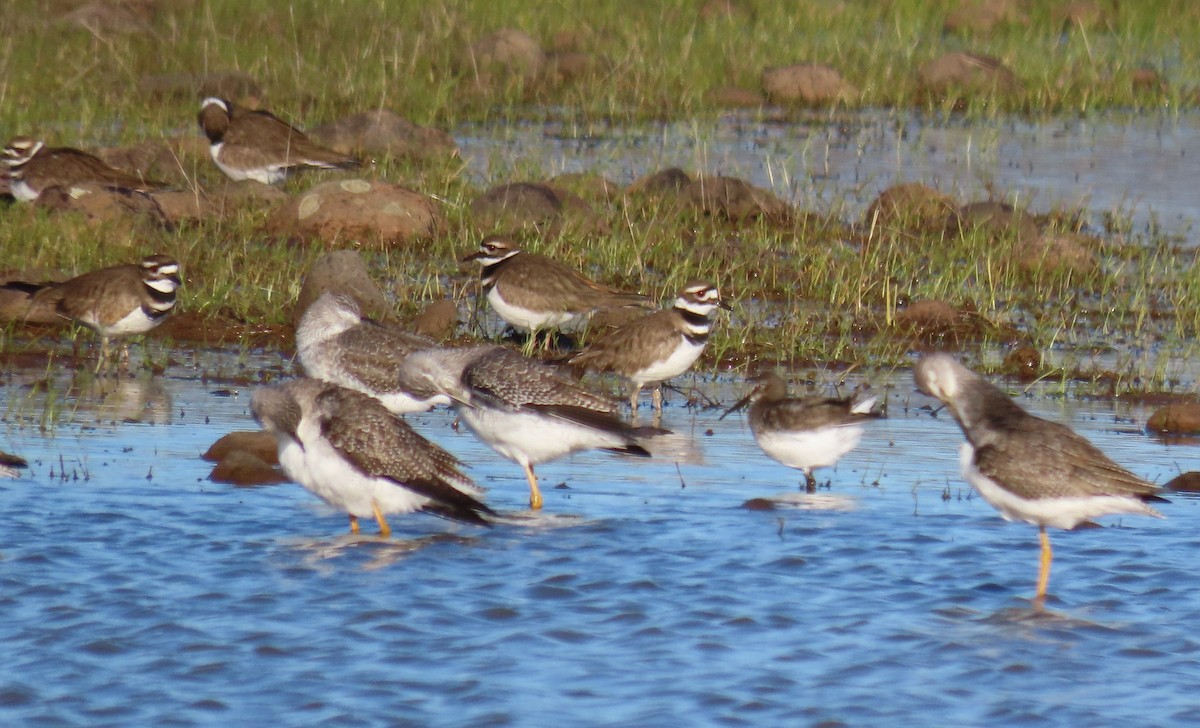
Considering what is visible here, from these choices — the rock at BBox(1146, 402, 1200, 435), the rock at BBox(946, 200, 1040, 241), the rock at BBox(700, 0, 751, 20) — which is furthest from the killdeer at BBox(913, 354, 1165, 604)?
the rock at BBox(700, 0, 751, 20)

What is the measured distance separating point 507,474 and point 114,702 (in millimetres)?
3905

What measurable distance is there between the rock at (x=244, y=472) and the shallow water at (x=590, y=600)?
0.33ft

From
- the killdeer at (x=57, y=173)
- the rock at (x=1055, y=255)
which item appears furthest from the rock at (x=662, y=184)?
the killdeer at (x=57, y=173)

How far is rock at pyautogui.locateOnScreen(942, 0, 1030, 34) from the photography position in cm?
2708

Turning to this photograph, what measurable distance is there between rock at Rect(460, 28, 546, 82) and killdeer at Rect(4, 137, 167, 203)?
303 inches

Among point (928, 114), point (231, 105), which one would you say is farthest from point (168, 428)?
point (928, 114)

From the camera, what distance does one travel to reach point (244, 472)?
9227 mm

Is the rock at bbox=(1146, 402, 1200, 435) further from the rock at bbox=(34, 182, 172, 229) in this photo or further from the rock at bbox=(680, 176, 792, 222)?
the rock at bbox=(34, 182, 172, 229)

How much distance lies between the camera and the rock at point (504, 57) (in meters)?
22.1

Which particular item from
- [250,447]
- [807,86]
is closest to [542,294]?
[250,447]

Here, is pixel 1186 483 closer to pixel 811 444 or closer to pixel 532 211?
pixel 811 444

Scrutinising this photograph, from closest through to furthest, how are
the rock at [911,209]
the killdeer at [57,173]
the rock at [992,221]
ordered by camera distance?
the killdeer at [57,173] < the rock at [992,221] < the rock at [911,209]

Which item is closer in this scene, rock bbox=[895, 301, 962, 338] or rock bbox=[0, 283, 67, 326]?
rock bbox=[0, 283, 67, 326]

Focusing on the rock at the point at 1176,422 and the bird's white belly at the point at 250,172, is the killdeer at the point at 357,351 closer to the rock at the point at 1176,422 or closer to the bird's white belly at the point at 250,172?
the rock at the point at 1176,422
